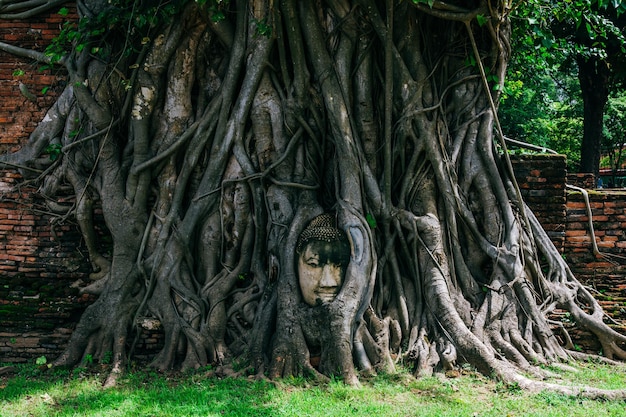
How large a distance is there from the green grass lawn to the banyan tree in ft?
1.32

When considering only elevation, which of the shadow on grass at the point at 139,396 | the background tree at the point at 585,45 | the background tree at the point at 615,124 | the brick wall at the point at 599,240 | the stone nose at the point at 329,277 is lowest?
the shadow on grass at the point at 139,396

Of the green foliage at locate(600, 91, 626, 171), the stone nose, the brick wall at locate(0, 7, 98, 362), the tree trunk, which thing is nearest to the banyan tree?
the stone nose

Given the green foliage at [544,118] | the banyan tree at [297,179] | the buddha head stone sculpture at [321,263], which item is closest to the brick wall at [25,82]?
the banyan tree at [297,179]

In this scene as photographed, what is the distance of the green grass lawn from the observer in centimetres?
413

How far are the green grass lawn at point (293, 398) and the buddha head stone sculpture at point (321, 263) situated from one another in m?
0.74

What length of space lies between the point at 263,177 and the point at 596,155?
863cm

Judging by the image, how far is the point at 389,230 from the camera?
5582 mm

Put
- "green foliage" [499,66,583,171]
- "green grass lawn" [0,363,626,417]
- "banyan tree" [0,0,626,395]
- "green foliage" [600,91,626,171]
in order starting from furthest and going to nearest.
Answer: "green foliage" [600,91,626,171] → "green foliage" [499,66,583,171] → "banyan tree" [0,0,626,395] → "green grass lawn" [0,363,626,417]

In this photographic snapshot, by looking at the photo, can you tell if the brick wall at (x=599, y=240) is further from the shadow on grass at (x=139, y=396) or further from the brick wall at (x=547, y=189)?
the shadow on grass at (x=139, y=396)

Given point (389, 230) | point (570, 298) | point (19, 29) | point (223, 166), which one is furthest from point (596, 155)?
point (19, 29)

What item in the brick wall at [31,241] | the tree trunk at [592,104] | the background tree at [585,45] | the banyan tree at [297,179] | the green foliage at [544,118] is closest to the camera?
the banyan tree at [297,179]

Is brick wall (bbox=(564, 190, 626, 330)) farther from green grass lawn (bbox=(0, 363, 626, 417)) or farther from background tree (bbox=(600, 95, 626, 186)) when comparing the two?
background tree (bbox=(600, 95, 626, 186))

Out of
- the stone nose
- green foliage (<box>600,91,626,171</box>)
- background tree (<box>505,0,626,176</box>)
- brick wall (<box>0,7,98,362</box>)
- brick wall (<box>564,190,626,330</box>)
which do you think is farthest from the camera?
green foliage (<box>600,91,626,171</box>)

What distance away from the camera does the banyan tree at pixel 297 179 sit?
531 centimetres
